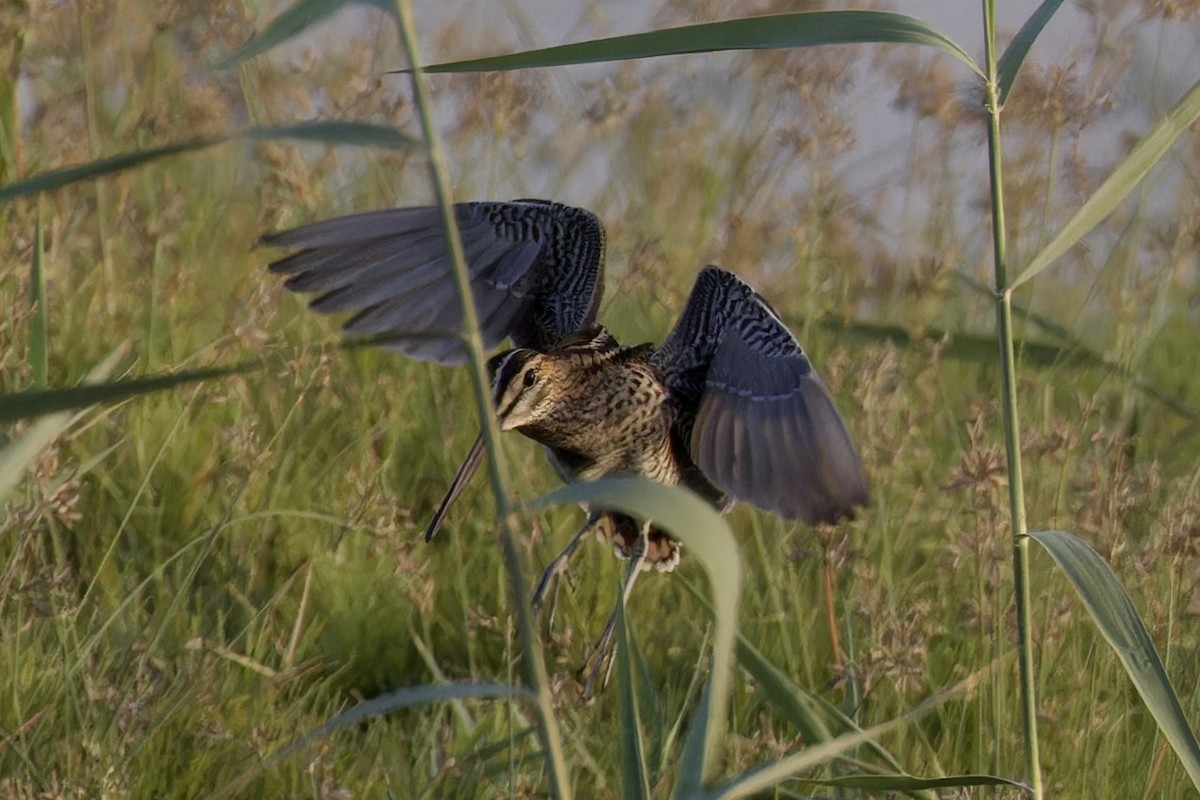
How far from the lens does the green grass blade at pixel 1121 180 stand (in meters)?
1.79

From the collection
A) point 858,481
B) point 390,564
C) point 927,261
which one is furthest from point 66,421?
point 927,261

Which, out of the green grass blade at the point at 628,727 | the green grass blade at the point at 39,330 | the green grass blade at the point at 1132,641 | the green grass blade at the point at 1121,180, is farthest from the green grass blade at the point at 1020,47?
the green grass blade at the point at 39,330

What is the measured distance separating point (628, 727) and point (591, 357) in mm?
1167

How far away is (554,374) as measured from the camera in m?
2.77

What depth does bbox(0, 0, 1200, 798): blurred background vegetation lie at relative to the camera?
2463 millimetres

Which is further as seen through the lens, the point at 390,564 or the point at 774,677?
the point at 390,564

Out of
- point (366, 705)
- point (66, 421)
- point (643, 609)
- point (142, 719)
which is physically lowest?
point (643, 609)

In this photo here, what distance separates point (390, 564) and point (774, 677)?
1.43m

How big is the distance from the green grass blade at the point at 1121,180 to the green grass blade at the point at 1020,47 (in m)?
0.14

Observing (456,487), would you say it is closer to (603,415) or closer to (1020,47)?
(603,415)

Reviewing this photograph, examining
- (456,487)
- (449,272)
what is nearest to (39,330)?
(456,487)

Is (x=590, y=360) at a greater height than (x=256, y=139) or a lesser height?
lesser

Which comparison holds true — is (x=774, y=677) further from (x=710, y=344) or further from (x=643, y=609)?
(x=643, y=609)

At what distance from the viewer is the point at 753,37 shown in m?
1.69
